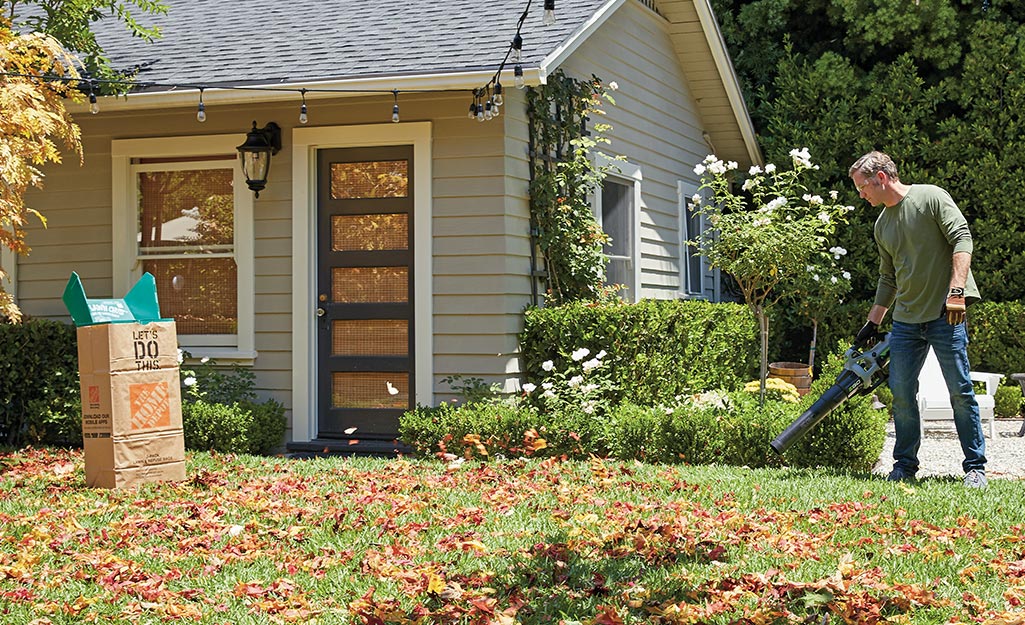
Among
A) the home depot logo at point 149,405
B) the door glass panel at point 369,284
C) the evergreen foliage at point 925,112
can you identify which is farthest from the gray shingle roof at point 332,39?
the evergreen foliage at point 925,112

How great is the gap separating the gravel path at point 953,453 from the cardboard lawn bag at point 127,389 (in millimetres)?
4647

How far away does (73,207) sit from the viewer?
9.70 m

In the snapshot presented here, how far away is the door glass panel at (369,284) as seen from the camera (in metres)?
8.91

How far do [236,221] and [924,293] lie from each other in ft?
18.3

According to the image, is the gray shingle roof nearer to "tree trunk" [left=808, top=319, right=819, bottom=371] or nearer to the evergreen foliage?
the evergreen foliage

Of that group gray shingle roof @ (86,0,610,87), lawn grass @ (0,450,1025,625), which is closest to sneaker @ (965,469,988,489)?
lawn grass @ (0,450,1025,625)

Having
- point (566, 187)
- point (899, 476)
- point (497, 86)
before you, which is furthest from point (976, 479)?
point (566, 187)

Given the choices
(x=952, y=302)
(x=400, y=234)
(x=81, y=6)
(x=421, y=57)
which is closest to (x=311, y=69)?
(x=421, y=57)

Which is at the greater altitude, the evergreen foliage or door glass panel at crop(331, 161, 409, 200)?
the evergreen foliage

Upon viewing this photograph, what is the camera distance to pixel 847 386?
6863 millimetres

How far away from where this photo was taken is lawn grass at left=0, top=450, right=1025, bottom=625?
4031 mm

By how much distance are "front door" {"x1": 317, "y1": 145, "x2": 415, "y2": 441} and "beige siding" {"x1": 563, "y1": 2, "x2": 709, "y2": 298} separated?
7.01 feet

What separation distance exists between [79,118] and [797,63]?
9.64 m

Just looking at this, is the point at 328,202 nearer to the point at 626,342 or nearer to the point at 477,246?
the point at 477,246
